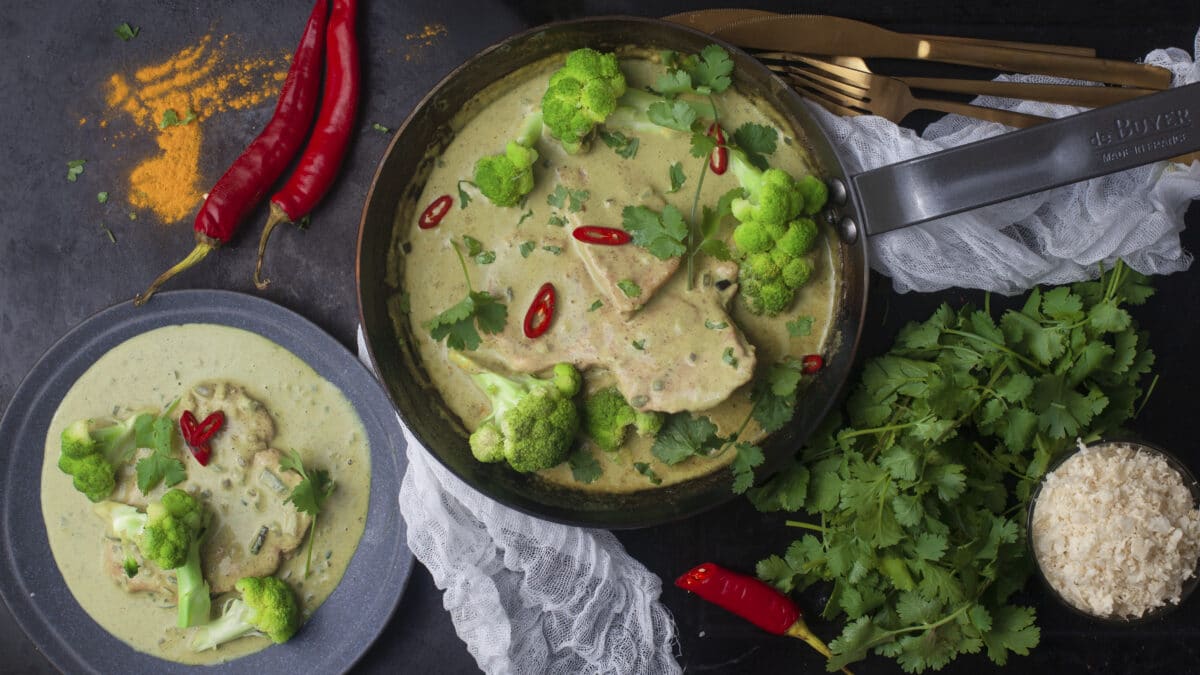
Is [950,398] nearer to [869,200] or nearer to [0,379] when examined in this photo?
[869,200]

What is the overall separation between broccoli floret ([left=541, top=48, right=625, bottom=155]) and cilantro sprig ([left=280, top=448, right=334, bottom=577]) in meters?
1.45

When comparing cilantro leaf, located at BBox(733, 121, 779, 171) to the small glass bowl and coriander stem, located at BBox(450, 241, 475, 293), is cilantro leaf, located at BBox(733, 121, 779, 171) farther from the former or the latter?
the small glass bowl

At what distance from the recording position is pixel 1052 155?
2.60 m

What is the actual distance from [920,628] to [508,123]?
2.19 m

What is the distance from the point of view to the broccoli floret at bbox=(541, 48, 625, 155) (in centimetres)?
276

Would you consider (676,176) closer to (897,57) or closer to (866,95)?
(866,95)

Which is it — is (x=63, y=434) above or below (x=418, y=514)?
above

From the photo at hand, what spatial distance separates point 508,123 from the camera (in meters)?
2.97

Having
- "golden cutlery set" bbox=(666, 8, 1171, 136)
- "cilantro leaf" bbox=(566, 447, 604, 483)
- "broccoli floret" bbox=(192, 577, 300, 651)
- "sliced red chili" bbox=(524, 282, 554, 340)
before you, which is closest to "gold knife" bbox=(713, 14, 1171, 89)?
"golden cutlery set" bbox=(666, 8, 1171, 136)

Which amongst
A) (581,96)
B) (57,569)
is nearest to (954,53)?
(581,96)

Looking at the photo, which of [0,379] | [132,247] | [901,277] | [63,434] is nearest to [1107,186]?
[901,277]

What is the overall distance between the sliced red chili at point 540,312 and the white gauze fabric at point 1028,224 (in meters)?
1.10

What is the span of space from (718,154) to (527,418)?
3.40 feet

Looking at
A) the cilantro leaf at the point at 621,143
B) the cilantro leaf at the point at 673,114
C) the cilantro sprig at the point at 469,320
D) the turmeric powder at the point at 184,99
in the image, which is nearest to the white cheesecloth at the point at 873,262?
the cilantro sprig at the point at 469,320
